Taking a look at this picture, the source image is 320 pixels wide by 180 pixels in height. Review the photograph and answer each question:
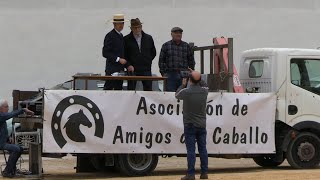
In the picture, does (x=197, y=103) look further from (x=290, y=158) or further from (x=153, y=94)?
(x=290, y=158)

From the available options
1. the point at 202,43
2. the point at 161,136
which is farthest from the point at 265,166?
the point at 202,43

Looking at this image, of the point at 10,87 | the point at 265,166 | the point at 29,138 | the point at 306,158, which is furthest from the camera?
the point at 10,87

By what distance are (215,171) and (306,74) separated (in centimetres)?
249

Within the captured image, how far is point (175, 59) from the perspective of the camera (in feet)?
46.9

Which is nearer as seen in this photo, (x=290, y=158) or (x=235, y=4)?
(x=290, y=158)

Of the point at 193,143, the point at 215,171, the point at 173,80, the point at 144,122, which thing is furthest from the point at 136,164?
the point at 215,171

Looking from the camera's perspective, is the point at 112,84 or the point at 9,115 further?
the point at 112,84

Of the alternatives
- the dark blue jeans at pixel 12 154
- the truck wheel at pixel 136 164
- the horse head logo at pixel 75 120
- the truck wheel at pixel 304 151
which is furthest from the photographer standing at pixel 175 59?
the dark blue jeans at pixel 12 154

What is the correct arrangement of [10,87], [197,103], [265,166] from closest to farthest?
1. [197,103]
2. [265,166]
3. [10,87]

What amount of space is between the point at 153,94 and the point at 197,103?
1.24 m

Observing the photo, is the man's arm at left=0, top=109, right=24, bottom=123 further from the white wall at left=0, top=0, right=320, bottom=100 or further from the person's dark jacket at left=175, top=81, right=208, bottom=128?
the white wall at left=0, top=0, right=320, bottom=100

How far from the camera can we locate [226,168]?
15930 mm

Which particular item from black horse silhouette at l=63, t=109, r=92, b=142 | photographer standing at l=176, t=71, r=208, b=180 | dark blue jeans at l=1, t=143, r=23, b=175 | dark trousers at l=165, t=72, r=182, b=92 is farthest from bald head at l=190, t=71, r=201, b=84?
dark blue jeans at l=1, t=143, r=23, b=175

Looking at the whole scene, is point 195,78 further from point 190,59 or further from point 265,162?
point 265,162
